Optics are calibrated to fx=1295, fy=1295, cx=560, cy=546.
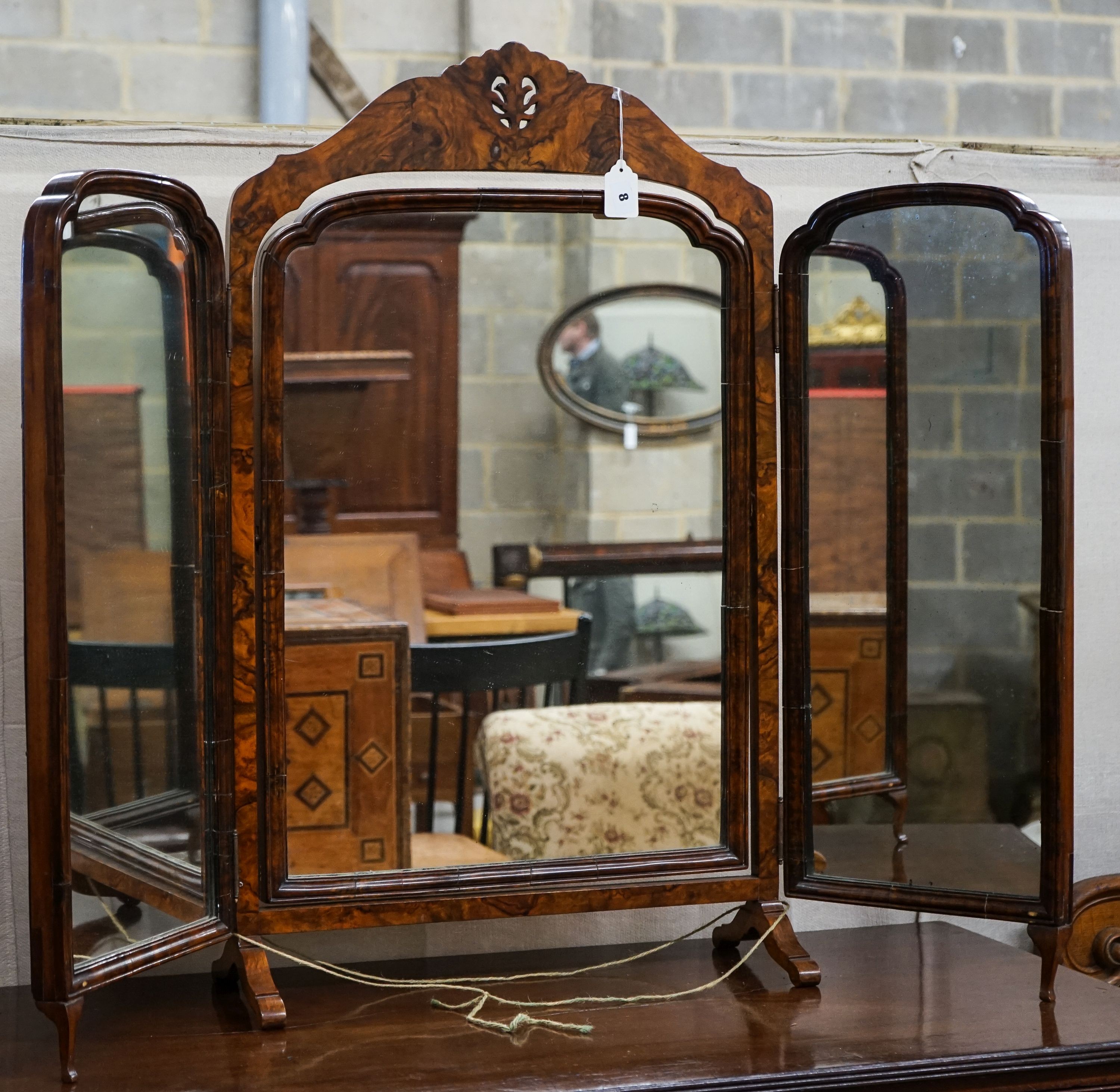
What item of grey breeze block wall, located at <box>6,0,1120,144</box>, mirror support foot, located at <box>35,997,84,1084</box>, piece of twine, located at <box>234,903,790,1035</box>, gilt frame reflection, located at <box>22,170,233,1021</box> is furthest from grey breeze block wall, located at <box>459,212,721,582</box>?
grey breeze block wall, located at <box>6,0,1120,144</box>

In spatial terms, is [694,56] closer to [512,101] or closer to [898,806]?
[512,101]

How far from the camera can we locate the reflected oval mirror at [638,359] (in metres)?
1.38

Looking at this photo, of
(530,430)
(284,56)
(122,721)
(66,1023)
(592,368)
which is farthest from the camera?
(284,56)

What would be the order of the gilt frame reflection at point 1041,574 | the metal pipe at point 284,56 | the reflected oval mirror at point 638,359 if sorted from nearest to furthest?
the gilt frame reflection at point 1041,574 → the reflected oval mirror at point 638,359 → the metal pipe at point 284,56

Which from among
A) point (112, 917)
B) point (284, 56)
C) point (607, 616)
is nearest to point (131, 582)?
point (112, 917)

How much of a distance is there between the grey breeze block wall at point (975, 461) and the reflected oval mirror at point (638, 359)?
0.67ft

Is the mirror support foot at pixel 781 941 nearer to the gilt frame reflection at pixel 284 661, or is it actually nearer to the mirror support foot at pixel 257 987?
the gilt frame reflection at pixel 284 661

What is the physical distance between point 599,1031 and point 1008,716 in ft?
1.59

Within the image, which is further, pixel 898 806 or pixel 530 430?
pixel 530 430

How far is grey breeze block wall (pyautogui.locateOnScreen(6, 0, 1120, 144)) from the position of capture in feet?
9.32

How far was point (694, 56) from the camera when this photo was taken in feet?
10.2

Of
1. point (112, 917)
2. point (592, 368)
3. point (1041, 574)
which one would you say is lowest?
point (112, 917)

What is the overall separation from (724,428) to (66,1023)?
73 cm

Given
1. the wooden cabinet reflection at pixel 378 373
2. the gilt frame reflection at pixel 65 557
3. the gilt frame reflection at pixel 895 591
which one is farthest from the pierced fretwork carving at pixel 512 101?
the gilt frame reflection at pixel 895 591
